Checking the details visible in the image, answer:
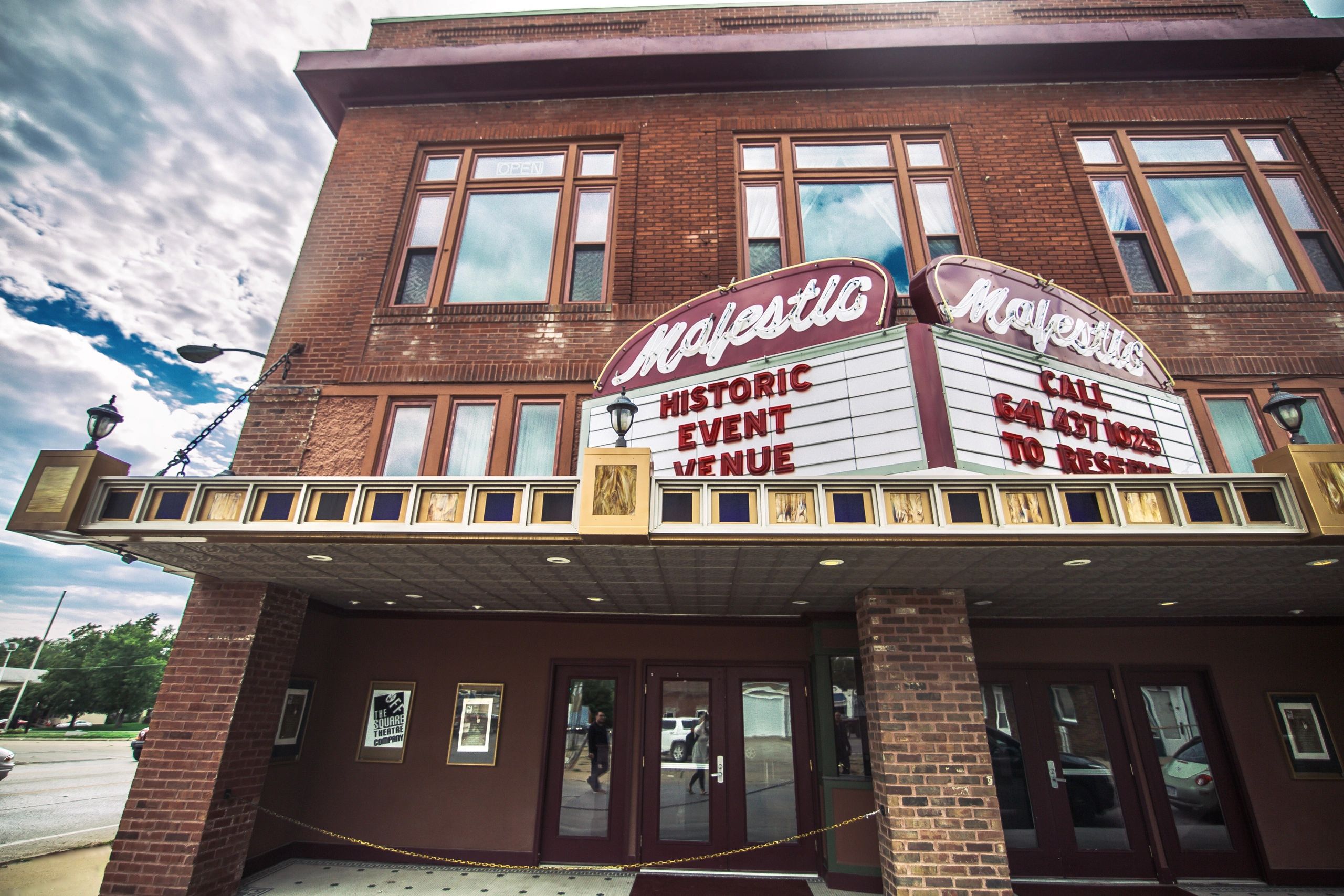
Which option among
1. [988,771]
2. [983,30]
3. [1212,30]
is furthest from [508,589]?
[1212,30]

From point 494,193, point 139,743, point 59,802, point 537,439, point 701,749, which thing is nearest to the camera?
point 701,749

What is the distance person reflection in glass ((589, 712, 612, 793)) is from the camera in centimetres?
755

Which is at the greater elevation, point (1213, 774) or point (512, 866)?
point (1213, 774)

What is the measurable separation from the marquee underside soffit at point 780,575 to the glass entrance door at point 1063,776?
1053 mm

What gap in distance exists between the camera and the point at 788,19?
10570 mm

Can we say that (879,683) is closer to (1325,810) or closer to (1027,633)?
(1027,633)

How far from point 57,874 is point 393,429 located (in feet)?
19.6

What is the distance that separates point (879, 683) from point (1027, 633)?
3327 mm

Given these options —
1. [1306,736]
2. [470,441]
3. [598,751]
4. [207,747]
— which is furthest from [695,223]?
[1306,736]

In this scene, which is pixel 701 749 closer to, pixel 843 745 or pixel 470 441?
pixel 843 745

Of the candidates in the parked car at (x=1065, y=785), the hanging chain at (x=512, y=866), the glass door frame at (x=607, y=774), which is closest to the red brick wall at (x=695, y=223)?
the glass door frame at (x=607, y=774)

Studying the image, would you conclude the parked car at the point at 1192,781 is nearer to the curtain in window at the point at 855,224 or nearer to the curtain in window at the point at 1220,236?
the curtain in window at the point at 1220,236

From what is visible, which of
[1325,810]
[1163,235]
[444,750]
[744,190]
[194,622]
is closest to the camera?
[194,622]

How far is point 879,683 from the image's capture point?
5.83 metres
